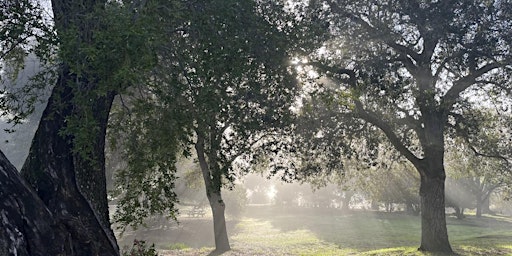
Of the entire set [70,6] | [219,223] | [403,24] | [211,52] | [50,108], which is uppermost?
[403,24]

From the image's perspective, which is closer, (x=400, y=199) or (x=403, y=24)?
(x=403, y=24)

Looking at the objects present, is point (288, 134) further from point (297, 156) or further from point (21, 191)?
point (21, 191)

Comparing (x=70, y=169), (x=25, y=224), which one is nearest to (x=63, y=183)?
(x=70, y=169)

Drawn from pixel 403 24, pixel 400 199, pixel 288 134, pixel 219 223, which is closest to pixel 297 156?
pixel 288 134

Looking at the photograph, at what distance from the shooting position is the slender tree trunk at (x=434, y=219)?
18.5 metres

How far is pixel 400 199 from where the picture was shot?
53.8m

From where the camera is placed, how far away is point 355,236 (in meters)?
37.6

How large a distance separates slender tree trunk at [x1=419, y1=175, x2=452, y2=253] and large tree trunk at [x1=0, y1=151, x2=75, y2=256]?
16292 millimetres

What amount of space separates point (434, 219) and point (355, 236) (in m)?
19.8

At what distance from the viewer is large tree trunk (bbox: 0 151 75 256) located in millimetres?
6223

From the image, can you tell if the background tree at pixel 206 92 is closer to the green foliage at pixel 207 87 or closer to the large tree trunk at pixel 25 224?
the green foliage at pixel 207 87

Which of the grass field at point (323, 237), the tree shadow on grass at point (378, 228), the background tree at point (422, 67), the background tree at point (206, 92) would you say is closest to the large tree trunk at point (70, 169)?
the background tree at point (206, 92)

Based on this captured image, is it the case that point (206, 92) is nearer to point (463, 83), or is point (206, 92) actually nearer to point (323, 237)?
point (463, 83)

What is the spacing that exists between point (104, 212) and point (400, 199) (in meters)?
50.9
